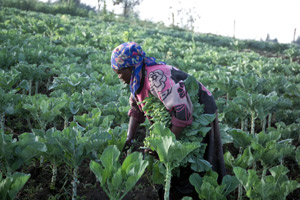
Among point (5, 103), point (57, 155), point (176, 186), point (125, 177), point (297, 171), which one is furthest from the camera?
point (297, 171)

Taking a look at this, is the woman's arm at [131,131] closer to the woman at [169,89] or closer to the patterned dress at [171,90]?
the woman at [169,89]

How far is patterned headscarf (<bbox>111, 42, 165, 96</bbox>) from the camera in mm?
2398

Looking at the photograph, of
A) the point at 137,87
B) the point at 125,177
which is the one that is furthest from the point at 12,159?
the point at 137,87

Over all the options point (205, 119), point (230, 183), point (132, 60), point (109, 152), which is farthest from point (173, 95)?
point (230, 183)

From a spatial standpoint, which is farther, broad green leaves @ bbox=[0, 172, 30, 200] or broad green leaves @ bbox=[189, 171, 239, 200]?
broad green leaves @ bbox=[189, 171, 239, 200]

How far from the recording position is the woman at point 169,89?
223 centimetres

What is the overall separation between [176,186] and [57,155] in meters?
1.20

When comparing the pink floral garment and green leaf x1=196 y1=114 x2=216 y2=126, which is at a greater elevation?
the pink floral garment

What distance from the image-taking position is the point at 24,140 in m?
2.05

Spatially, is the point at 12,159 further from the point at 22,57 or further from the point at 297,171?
the point at 22,57

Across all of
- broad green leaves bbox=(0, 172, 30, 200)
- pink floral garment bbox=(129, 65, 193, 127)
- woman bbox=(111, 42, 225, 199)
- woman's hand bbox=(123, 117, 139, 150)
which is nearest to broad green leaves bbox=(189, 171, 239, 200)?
woman bbox=(111, 42, 225, 199)

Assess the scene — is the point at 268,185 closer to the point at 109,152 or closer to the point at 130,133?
the point at 109,152

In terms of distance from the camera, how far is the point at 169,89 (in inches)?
87.7

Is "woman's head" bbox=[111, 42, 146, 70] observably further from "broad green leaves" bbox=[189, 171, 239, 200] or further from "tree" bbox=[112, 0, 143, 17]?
"tree" bbox=[112, 0, 143, 17]
